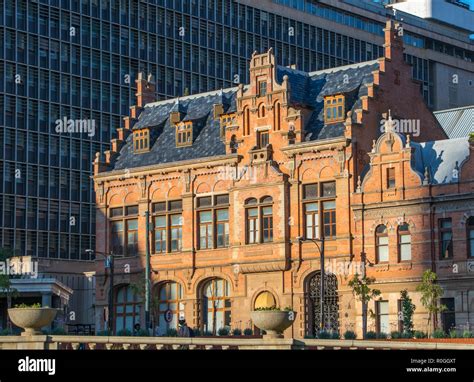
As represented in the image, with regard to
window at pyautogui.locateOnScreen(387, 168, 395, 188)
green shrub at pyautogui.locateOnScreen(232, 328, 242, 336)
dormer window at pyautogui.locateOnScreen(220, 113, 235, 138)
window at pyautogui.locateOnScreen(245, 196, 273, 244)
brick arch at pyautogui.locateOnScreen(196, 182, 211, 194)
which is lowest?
green shrub at pyautogui.locateOnScreen(232, 328, 242, 336)

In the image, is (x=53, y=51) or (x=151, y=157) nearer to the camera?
(x=151, y=157)

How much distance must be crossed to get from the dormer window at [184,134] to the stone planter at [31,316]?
44000 millimetres

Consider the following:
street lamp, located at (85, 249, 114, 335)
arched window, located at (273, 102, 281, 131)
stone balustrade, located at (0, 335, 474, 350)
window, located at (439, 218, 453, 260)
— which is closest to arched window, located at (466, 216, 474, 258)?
window, located at (439, 218, 453, 260)

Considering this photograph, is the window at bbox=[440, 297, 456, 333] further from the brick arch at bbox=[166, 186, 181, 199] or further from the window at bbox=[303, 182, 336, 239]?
the brick arch at bbox=[166, 186, 181, 199]

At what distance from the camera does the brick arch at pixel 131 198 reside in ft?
314

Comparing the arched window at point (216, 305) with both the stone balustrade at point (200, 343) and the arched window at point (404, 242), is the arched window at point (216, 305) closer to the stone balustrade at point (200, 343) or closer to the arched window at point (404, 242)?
the arched window at point (404, 242)

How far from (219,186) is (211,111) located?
700 centimetres

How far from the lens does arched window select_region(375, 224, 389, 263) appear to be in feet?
269

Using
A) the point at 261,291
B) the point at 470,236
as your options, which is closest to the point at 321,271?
the point at 470,236

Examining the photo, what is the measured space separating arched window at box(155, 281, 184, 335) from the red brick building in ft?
0.47
